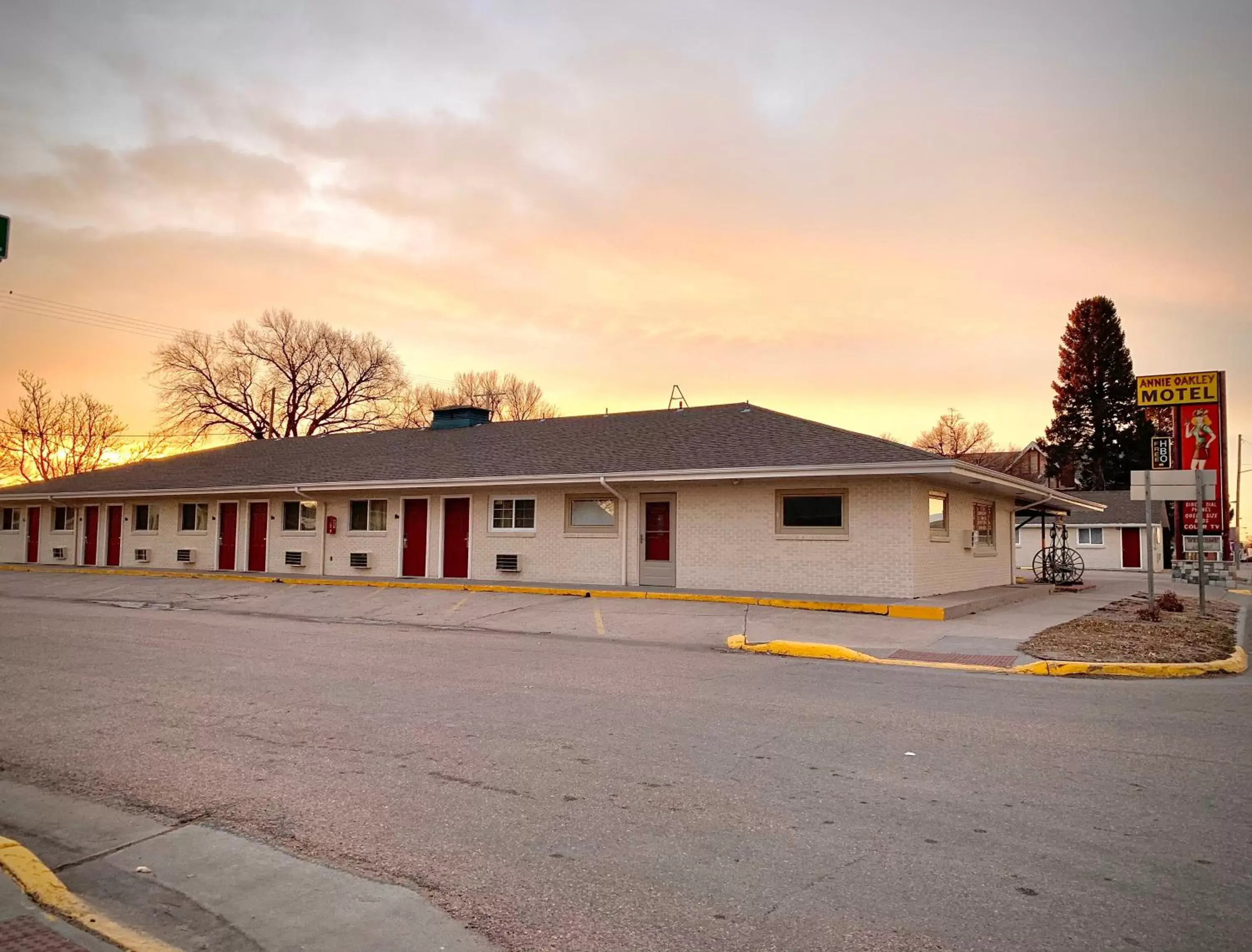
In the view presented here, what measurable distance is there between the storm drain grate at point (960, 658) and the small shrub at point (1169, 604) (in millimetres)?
9324

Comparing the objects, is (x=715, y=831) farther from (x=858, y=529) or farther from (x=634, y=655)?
(x=858, y=529)

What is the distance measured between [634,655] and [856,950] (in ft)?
28.5

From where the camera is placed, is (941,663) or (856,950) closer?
(856,950)

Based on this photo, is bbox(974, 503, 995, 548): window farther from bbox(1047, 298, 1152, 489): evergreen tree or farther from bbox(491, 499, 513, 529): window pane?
bbox(1047, 298, 1152, 489): evergreen tree

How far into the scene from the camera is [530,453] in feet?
81.2

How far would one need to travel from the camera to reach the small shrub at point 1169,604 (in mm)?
19359

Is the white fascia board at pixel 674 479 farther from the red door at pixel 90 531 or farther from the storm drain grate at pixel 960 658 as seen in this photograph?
the storm drain grate at pixel 960 658

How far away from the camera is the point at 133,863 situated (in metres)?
4.62

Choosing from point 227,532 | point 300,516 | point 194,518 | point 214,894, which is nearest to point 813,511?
point 214,894

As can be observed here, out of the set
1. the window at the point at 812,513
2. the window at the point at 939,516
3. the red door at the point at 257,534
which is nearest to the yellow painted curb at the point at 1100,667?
the window at the point at 812,513

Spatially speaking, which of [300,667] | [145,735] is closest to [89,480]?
[300,667]

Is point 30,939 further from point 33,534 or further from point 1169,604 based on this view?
point 33,534

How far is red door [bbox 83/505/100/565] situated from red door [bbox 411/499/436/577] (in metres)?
16.1

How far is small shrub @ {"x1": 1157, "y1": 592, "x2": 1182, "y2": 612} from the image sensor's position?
63.5 ft
